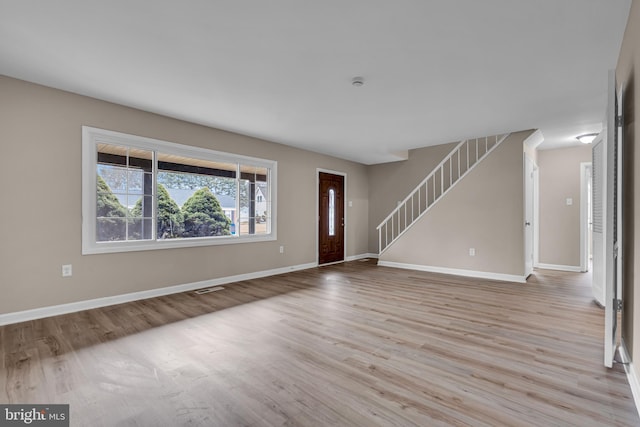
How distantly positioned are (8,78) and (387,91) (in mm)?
3893

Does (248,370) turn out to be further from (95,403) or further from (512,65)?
(512,65)

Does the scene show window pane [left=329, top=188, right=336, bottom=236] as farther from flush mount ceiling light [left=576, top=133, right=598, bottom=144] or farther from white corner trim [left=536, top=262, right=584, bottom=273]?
flush mount ceiling light [left=576, top=133, right=598, bottom=144]

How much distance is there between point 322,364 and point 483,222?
4.34 meters

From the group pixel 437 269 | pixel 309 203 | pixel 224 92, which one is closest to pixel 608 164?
pixel 224 92

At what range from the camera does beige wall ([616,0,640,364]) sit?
6.08ft

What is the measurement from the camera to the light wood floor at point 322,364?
1704 millimetres

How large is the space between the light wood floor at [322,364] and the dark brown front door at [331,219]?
2952mm

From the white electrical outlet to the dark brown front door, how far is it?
14.1 feet

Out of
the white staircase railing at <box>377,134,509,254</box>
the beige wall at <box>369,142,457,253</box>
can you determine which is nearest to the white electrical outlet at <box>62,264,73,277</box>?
the white staircase railing at <box>377,134,509,254</box>

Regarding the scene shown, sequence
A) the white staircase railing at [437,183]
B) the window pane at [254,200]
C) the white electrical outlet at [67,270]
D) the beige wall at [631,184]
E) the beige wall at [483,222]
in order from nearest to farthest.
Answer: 1. the beige wall at [631,184]
2. the white electrical outlet at [67,270]
3. the beige wall at [483,222]
4. the window pane at [254,200]
5. the white staircase railing at [437,183]

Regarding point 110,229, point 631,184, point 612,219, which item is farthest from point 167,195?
point 631,184

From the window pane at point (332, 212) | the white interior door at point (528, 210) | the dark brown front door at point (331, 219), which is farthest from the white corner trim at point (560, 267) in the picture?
the window pane at point (332, 212)

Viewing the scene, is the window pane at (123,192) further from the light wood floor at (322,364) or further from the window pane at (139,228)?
the light wood floor at (322,364)

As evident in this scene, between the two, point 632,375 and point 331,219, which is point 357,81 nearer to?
point 632,375
